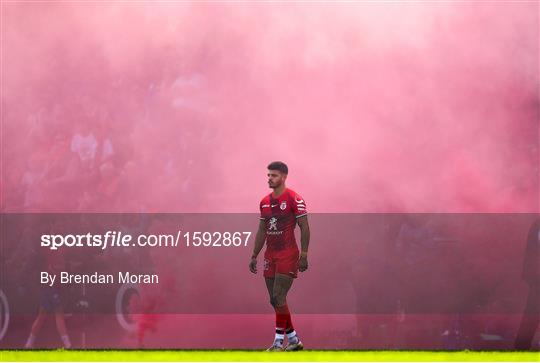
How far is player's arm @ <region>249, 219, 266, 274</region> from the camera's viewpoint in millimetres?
11586

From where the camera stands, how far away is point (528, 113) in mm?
11711

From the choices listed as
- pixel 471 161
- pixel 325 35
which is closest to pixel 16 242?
pixel 325 35

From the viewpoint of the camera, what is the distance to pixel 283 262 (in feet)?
37.6

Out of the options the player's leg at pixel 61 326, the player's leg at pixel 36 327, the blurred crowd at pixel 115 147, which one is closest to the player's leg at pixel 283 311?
the blurred crowd at pixel 115 147

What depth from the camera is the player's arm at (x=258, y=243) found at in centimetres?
1159

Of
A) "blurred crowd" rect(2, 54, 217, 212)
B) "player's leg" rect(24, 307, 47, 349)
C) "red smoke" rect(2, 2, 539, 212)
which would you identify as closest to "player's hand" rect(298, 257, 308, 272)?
"red smoke" rect(2, 2, 539, 212)

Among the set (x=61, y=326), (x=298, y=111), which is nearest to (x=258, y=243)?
(x=298, y=111)

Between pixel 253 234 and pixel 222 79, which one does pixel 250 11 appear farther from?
pixel 253 234

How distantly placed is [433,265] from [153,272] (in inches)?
128

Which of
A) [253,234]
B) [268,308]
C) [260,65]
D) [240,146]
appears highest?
[260,65]

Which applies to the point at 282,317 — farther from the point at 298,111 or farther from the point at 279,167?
the point at 298,111

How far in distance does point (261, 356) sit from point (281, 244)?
49.8 inches

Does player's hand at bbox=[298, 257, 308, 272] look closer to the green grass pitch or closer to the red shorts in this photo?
the red shorts

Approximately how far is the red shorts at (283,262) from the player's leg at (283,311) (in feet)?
0.16
